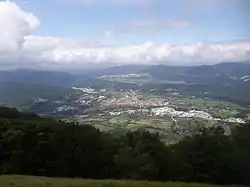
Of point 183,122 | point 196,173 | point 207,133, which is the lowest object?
point 183,122

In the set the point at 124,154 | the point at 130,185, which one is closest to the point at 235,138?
the point at 124,154

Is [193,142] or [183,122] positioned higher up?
[193,142]

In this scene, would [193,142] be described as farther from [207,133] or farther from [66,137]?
[66,137]

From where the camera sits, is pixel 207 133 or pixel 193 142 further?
pixel 207 133

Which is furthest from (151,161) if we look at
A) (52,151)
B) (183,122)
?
(183,122)

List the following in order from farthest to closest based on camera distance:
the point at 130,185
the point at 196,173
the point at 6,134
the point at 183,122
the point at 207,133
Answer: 1. the point at 183,122
2. the point at 207,133
3. the point at 6,134
4. the point at 196,173
5. the point at 130,185

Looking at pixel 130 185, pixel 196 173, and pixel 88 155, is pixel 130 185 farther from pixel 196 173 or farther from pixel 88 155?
pixel 88 155

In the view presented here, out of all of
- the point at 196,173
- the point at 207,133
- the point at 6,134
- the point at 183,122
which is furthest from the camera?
the point at 183,122
